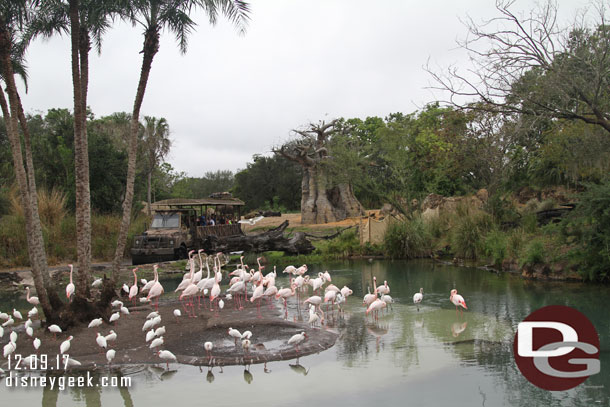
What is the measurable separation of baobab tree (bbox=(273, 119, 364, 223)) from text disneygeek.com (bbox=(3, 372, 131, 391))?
1185 inches

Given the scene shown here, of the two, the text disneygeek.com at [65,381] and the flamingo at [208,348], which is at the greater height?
the flamingo at [208,348]

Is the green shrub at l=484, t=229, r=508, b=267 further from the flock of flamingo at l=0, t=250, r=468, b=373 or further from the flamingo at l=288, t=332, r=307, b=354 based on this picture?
the flamingo at l=288, t=332, r=307, b=354

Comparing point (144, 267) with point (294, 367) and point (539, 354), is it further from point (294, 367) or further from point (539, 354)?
point (539, 354)

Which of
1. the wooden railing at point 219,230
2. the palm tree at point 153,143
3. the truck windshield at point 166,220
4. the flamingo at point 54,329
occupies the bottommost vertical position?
the flamingo at point 54,329

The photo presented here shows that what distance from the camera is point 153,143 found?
1738 inches

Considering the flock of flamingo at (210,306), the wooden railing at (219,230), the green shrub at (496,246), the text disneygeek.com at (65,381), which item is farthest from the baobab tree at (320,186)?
the text disneygeek.com at (65,381)

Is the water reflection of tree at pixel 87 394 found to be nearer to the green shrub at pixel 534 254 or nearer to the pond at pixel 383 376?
the pond at pixel 383 376

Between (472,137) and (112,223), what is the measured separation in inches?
704

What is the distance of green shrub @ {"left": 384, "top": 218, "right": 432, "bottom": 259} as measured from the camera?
76.2 feet

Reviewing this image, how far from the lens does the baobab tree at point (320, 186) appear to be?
38.6 meters

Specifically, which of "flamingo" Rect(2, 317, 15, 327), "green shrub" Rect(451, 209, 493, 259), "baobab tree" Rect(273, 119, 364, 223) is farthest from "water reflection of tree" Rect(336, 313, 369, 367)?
"baobab tree" Rect(273, 119, 364, 223)

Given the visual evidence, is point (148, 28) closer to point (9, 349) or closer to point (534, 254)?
point (9, 349)

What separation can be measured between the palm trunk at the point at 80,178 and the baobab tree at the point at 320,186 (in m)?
26.9

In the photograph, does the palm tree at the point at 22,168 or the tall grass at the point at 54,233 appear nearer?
the palm tree at the point at 22,168
